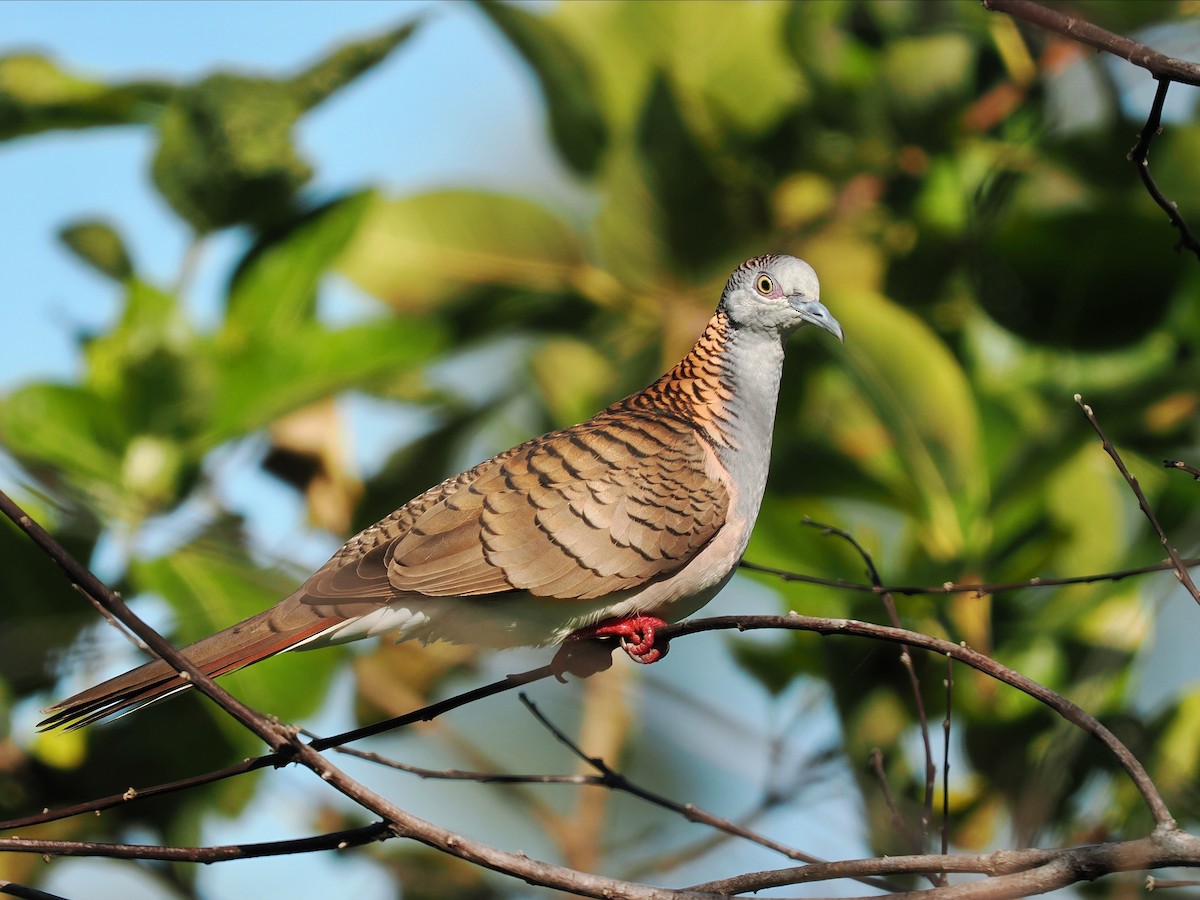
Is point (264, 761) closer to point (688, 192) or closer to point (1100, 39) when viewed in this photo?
point (1100, 39)

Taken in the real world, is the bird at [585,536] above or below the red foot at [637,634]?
above

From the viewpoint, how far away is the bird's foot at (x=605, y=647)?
245cm

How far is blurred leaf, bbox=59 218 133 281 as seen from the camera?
3893 millimetres

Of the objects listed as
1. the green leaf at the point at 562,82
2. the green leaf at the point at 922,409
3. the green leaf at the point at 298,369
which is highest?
the green leaf at the point at 562,82

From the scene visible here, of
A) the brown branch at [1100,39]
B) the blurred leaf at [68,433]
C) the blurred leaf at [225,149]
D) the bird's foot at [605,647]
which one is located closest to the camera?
the brown branch at [1100,39]

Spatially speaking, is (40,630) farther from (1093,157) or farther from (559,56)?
(1093,157)

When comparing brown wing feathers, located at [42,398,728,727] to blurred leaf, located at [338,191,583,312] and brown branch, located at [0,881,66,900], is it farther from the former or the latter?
blurred leaf, located at [338,191,583,312]

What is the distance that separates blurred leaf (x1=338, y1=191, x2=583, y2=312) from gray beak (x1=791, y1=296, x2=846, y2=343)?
1775 mm

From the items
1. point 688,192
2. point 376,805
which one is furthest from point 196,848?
point 688,192

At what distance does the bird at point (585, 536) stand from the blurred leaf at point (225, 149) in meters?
1.62

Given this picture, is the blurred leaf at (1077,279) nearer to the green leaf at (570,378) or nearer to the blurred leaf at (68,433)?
the green leaf at (570,378)

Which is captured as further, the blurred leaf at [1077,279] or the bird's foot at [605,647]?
the blurred leaf at [1077,279]

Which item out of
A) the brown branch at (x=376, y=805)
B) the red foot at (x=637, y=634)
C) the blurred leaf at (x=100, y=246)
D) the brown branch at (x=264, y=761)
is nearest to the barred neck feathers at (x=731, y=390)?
the red foot at (x=637, y=634)

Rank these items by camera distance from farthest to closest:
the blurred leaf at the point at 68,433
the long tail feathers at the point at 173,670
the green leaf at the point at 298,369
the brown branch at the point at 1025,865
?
1. the green leaf at the point at 298,369
2. the blurred leaf at the point at 68,433
3. the long tail feathers at the point at 173,670
4. the brown branch at the point at 1025,865
